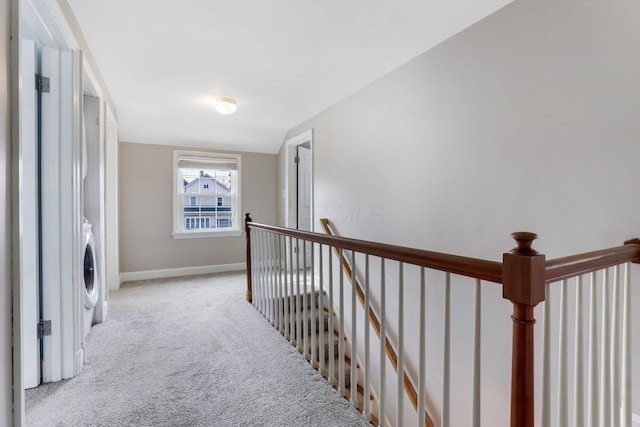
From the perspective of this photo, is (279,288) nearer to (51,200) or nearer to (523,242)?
(51,200)

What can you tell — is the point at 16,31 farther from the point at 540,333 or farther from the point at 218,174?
the point at 218,174

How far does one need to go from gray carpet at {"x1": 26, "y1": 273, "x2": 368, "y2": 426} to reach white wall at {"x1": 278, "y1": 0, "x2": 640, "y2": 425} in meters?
1.17

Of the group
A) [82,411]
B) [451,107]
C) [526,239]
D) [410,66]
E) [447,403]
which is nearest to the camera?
[526,239]

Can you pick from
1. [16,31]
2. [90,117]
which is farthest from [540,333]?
[90,117]

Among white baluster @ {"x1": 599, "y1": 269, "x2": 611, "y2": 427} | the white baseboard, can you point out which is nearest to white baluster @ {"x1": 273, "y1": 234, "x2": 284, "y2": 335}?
white baluster @ {"x1": 599, "y1": 269, "x2": 611, "y2": 427}

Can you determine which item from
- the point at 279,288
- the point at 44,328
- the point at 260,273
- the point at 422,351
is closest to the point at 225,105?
the point at 260,273

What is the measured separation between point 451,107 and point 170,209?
3.99m

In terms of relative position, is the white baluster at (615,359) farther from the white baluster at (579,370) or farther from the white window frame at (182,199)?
the white window frame at (182,199)

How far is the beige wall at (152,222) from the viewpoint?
4254 mm

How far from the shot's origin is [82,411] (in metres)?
1.55

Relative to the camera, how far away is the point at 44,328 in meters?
1.75

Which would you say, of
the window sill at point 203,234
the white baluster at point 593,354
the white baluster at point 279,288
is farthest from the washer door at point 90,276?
the white baluster at point 593,354

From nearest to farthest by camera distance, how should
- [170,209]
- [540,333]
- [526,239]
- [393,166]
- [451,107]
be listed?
1. [526,239]
2. [540,333]
3. [451,107]
4. [393,166]
5. [170,209]

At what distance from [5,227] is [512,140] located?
2.40 meters
